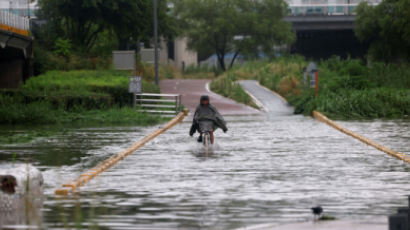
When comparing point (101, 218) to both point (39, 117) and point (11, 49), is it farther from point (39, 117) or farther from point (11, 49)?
point (11, 49)

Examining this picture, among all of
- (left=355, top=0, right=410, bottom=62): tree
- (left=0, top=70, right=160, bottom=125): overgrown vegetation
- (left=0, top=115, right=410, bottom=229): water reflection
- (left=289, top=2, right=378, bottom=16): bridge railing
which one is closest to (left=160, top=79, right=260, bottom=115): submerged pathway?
(left=0, top=70, right=160, bottom=125): overgrown vegetation

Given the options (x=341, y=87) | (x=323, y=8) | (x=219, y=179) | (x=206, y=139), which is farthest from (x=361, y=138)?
(x=323, y=8)

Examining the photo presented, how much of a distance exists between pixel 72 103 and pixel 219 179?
2457cm

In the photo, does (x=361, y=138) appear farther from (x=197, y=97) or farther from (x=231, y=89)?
(x=231, y=89)

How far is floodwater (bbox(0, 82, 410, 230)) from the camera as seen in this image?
12.0 meters

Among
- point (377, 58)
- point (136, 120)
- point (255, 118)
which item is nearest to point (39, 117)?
point (136, 120)

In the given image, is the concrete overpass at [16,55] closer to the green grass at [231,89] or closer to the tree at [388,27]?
the green grass at [231,89]

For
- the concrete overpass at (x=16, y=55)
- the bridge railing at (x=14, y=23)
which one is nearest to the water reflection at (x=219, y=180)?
the bridge railing at (x=14, y=23)

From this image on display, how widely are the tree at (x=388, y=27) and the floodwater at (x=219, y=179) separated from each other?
37.9 m

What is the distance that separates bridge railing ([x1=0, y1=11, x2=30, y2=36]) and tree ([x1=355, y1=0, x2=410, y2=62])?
27313 mm

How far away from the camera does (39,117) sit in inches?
1439

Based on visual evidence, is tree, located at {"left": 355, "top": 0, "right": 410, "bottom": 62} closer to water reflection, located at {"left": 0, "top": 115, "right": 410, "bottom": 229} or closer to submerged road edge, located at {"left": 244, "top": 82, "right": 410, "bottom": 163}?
submerged road edge, located at {"left": 244, "top": 82, "right": 410, "bottom": 163}

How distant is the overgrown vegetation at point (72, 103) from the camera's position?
120 ft

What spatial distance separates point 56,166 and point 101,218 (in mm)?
7333
